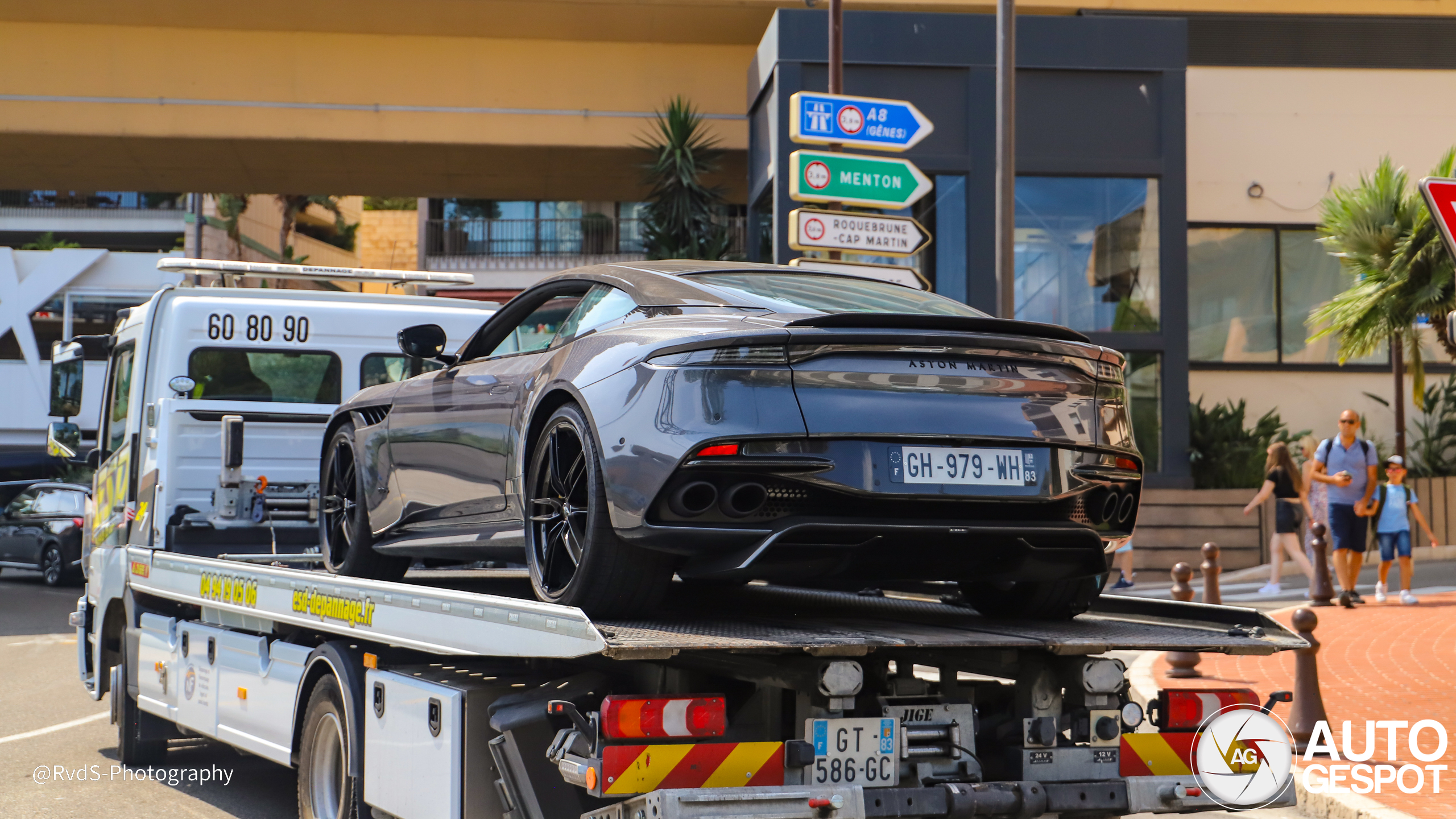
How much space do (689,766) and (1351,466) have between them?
36.0 ft

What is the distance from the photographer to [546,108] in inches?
795

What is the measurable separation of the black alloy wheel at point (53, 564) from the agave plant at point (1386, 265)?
1769cm

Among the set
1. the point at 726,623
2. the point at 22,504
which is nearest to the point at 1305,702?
the point at 726,623

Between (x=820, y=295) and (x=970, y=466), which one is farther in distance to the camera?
(x=820, y=295)

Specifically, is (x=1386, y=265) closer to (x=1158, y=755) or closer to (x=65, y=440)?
(x=1158, y=755)

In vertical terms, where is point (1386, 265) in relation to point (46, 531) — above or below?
above

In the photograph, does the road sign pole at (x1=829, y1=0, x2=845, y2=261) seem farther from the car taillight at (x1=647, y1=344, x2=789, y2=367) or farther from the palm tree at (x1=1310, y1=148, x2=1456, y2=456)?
the car taillight at (x1=647, y1=344, x2=789, y2=367)

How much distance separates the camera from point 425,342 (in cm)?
588

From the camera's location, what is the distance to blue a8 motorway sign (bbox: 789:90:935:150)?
38.4 ft

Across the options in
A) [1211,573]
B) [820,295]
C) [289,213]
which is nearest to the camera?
[820,295]

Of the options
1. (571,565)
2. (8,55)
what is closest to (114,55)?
(8,55)

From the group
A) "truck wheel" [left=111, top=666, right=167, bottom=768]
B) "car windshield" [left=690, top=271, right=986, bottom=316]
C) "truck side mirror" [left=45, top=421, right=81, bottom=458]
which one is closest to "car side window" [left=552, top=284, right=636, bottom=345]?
"car windshield" [left=690, top=271, right=986, bottom=316]

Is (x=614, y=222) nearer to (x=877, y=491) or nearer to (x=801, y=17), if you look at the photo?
(x=801, y=17)

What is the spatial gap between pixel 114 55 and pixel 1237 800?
767 inches
